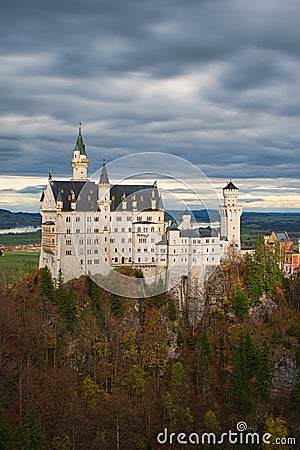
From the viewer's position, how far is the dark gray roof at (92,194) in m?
56.2

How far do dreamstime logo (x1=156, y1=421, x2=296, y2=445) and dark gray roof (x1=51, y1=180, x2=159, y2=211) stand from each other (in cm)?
2233

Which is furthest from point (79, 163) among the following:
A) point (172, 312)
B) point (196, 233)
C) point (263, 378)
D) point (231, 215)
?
point (263, 378)

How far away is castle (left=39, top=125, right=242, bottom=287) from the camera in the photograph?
54750 millimetres

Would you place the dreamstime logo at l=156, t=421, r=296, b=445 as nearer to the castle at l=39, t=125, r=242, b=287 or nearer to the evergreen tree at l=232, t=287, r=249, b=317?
the evergreen tree at l=232, t=287, r=249, b=317

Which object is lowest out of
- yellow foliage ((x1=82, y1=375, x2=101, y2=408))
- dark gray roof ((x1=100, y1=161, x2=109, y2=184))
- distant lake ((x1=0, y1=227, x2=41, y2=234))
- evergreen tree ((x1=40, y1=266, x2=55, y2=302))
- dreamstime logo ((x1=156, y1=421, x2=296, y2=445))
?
dreamstime logo ((x1=156, y1=421, x2=296, y2=445))

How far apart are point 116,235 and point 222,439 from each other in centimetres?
2186

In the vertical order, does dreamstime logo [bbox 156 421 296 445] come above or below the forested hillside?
below

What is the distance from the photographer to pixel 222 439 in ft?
133

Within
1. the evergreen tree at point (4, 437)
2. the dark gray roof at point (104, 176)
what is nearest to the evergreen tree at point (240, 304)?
the dark gray roof at point (104, 176)

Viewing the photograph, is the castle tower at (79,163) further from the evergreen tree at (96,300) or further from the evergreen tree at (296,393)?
the evergreen tree at (296,393)

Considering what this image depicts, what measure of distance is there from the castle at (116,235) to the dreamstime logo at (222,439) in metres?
16.3

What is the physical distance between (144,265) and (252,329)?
10.8 m

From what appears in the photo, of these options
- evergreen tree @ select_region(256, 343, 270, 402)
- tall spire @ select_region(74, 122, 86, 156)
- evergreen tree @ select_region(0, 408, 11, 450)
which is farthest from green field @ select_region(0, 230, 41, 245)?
evergreen tree @ select_region(0, 408, 11, 450)

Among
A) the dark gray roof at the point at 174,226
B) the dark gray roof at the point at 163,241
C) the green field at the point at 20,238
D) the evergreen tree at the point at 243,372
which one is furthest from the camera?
the green field at the point at 20,238
